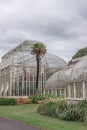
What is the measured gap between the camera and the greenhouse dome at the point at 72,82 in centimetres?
3811

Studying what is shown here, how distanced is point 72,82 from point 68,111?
19962 millimetres

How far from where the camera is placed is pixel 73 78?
134 ft

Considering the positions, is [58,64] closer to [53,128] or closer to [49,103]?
[49,103]

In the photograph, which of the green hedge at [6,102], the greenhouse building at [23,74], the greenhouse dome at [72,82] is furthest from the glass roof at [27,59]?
the green hedge at [6,102]

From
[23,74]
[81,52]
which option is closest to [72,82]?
[23,74]

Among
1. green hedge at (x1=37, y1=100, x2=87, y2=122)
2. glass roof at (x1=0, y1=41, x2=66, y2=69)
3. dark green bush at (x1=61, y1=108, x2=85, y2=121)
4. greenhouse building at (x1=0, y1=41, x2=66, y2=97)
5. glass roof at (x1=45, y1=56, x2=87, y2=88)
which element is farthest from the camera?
glass roof at (x1=0, y1=41, x2=66, y2=69)

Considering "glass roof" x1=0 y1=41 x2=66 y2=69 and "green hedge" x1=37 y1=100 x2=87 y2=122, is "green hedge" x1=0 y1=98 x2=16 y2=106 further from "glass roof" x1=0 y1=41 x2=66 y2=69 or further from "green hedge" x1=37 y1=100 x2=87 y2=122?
"green hedge" x1=37 y1=100 x2=87 y2=122

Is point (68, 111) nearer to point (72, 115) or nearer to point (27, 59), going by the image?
point (72, 115)

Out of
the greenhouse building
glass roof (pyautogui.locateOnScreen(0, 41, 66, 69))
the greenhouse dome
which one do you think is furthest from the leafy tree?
the greenhouse dome

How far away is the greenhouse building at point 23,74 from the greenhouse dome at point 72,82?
388cm

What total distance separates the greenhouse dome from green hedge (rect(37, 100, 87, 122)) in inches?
510

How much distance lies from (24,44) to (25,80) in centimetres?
1031

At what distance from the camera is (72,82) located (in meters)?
41.0

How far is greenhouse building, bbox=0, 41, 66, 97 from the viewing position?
55.4m
